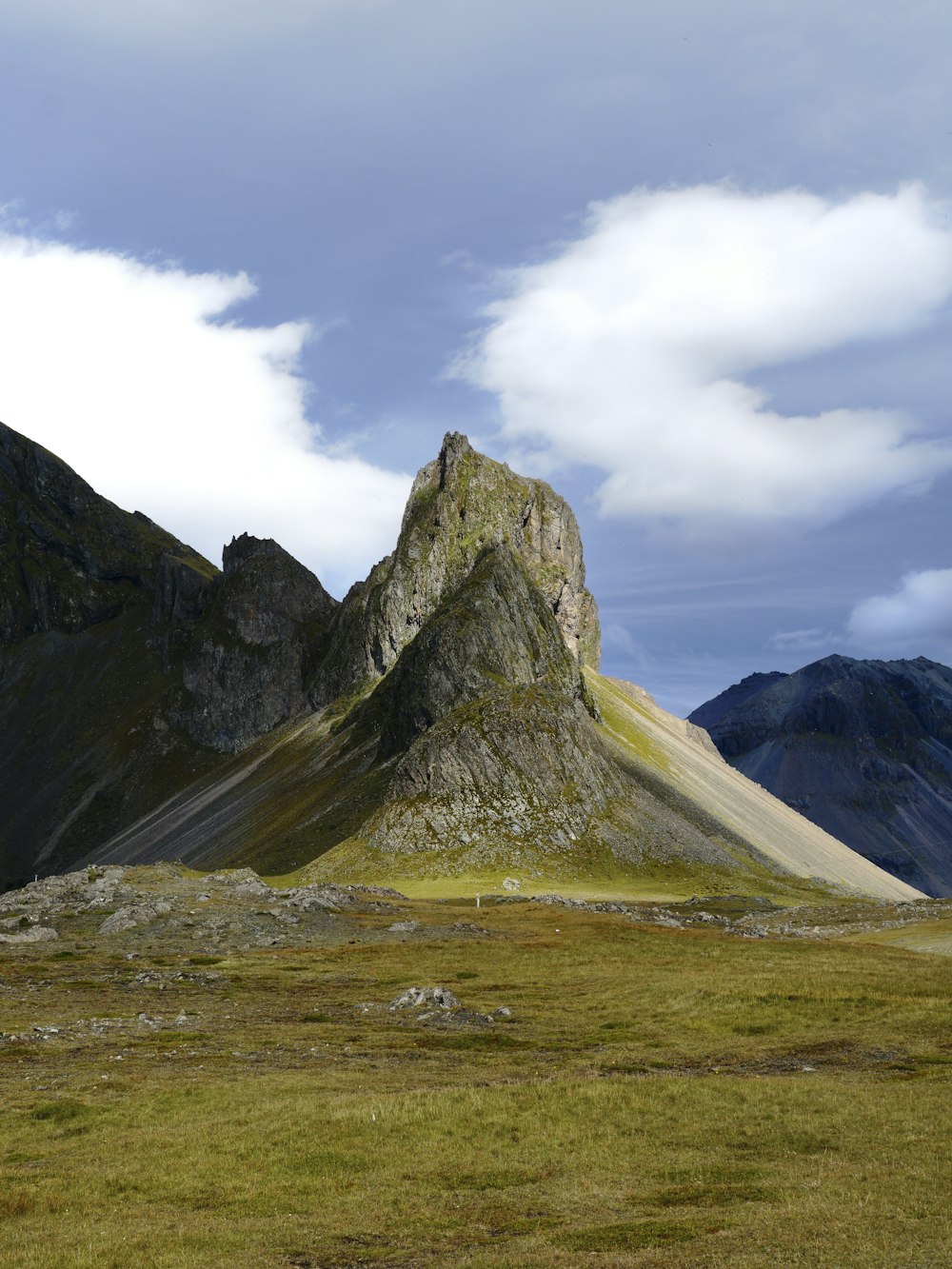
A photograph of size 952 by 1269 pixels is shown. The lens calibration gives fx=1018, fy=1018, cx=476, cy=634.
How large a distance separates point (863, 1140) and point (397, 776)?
153 m

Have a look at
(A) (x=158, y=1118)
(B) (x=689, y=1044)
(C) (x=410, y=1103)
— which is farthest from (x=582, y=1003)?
(A) (x=158, y=1118)

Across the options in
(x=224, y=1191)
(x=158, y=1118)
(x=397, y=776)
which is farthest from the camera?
(x=397, y=776)

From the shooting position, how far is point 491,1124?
3484 cm

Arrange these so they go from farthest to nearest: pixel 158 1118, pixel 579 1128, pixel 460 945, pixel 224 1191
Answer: pixel 460 945, pixel 158 1118, pixel 579 1128, pixel 224 1191

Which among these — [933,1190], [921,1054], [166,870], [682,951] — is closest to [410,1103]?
[933,1190]

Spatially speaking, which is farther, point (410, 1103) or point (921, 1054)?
point (921, 1054)

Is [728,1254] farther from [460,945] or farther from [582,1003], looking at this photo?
[460,945]

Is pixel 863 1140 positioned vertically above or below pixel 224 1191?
above

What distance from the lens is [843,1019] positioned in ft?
174

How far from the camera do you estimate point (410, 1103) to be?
36812mm

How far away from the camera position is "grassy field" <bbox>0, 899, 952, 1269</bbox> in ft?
80.1

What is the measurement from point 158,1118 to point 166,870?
113 metres

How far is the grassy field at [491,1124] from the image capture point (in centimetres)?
2441

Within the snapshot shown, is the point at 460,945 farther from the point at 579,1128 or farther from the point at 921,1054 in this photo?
the point at 579,1128
